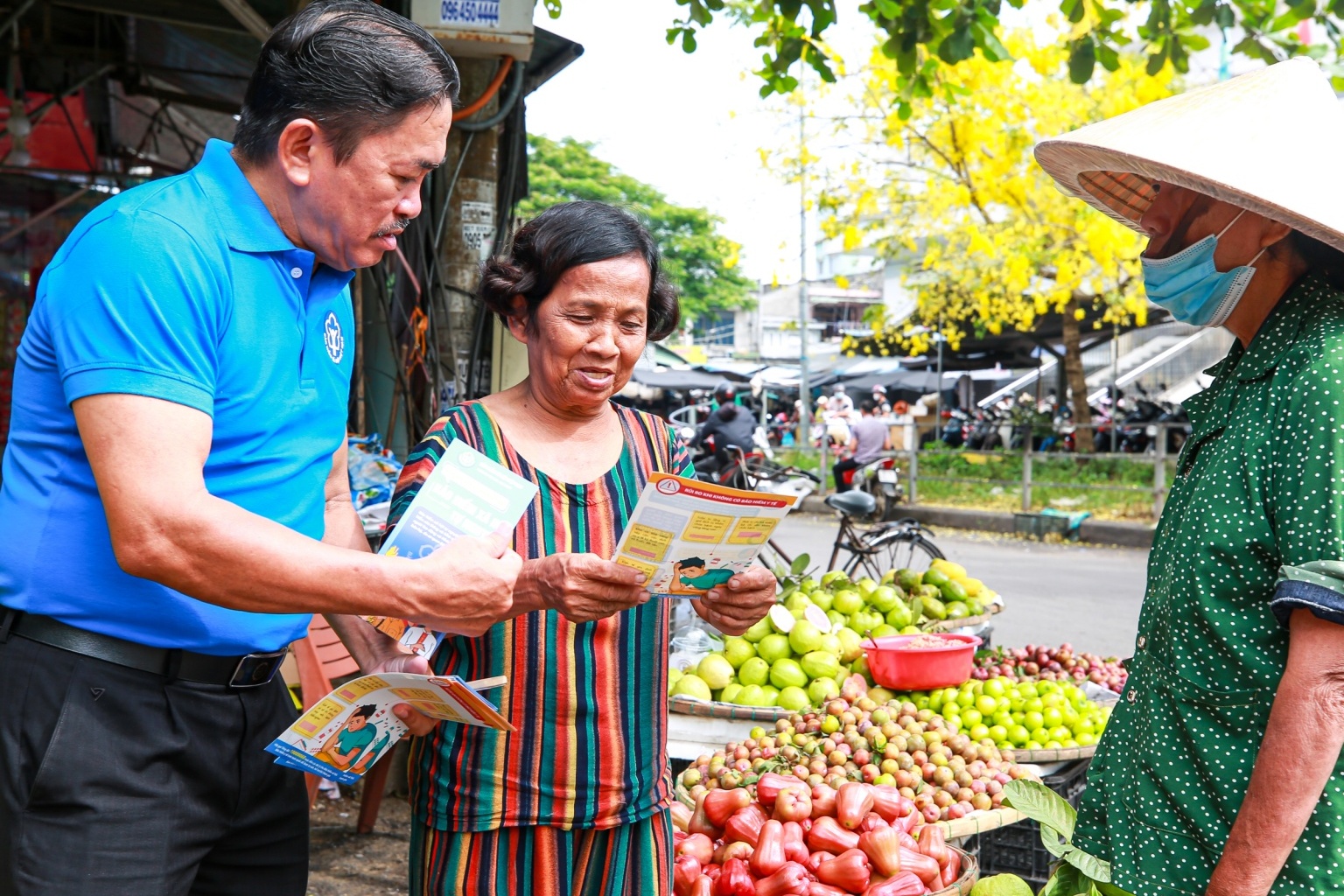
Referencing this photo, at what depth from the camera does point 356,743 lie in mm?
1674

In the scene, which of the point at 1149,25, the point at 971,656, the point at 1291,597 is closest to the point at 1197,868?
the point at 1291,597

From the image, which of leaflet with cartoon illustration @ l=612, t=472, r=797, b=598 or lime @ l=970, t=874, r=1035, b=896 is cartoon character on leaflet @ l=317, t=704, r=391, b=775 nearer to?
leaflet with cartoon illustration @ l=612, t=472, r=797, b=598

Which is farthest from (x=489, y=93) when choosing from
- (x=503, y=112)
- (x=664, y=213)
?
(x=664, y=213)

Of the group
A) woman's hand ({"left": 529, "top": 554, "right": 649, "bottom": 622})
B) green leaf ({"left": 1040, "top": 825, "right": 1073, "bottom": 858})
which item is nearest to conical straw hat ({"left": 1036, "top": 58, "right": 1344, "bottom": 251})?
woman's hand ({"left": 529, "top": 554, "right": 649, "bottom": 622})

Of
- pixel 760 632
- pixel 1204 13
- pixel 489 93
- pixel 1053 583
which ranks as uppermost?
pixel 1204 13

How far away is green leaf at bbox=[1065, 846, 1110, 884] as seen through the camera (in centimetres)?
181

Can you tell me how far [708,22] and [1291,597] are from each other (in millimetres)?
4128

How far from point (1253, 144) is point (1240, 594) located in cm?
66

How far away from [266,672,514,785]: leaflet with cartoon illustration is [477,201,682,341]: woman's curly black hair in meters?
0.74

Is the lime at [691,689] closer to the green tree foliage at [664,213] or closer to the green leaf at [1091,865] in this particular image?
the green leaf at [1091,865]

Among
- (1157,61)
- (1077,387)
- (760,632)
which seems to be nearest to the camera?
(760,632)

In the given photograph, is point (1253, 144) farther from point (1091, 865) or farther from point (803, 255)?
point (803, 255)

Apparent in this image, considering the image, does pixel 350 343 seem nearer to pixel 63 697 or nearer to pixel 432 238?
pixel 63 697

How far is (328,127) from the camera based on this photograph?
1.45 metres
